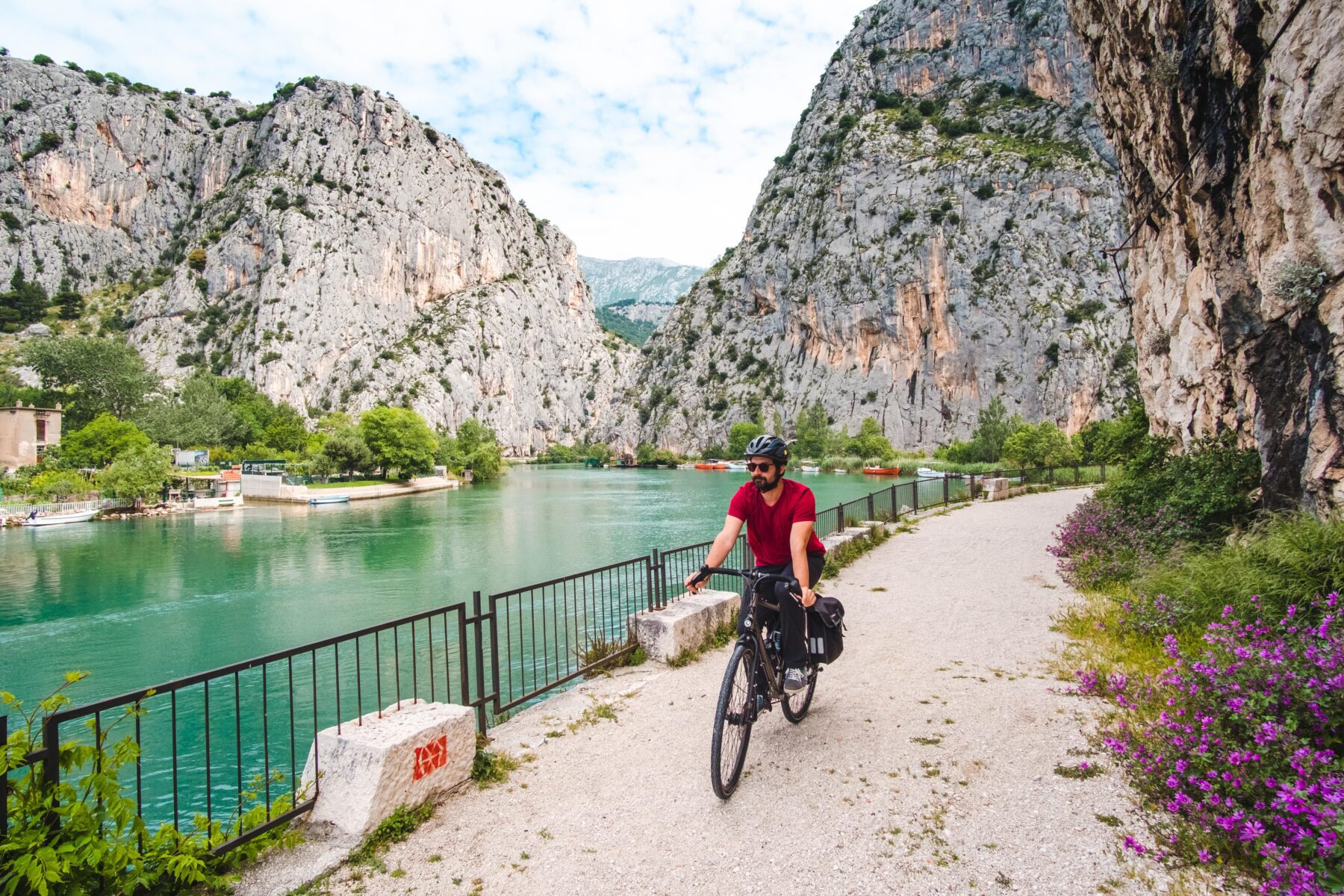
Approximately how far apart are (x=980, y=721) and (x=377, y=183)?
115m

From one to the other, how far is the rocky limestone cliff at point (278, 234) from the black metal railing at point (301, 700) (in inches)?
3430

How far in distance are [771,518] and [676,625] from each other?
9.16ft

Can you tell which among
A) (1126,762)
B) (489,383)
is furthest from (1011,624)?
(489,383)

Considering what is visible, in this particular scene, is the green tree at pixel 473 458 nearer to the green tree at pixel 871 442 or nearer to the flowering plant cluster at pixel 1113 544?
the green tree at pixel 871 442

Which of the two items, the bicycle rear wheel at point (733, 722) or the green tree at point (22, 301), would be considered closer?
the bicycle rear wheel at point (733, 722)

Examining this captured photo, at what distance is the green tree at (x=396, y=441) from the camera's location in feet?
190

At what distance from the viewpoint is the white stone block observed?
357 centimetres

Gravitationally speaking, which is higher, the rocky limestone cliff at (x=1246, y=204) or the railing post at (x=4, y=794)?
the rocky limestone cliff at (x=1246, y=204)

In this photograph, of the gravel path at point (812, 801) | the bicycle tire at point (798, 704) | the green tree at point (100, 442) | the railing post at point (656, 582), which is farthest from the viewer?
the green tree at point (100, 442)

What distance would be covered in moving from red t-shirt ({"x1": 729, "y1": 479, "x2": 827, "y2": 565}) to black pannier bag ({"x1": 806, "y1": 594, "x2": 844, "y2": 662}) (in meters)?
0.36

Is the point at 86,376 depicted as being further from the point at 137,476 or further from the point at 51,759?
the point at 51,759

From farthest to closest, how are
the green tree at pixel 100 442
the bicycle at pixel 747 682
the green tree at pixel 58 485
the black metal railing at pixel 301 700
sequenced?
1. the green tree at pixel 100 442
2. the green tree at pixel 58 485
3. the bicycle at pixel 747 682
4. the black metal railing at pixel 301 700

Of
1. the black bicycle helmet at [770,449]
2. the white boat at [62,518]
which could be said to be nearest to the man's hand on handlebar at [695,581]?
the black bicycle helmet at [770,449]

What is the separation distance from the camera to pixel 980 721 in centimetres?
480
